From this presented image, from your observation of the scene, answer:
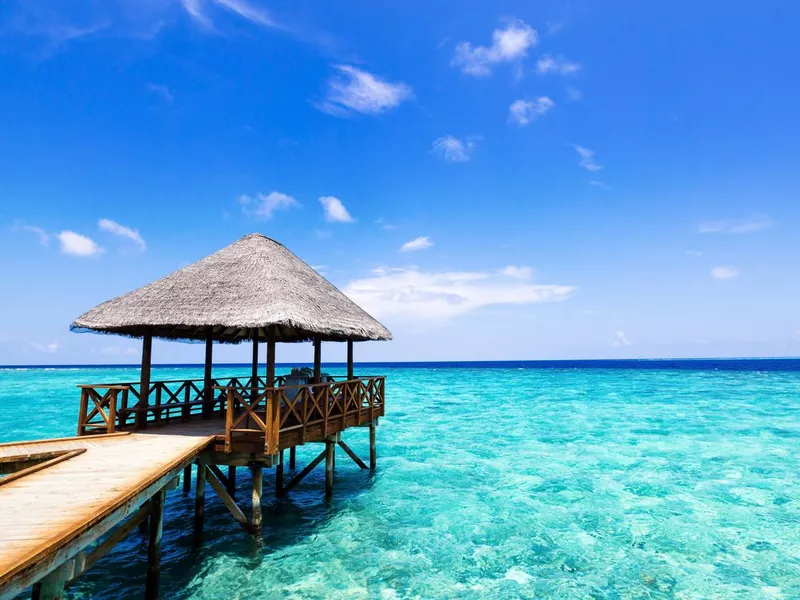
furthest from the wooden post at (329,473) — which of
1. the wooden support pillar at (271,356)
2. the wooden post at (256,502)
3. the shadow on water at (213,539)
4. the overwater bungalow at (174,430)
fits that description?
the wooden support pillar at (271,356)

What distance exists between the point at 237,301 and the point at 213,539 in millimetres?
4729

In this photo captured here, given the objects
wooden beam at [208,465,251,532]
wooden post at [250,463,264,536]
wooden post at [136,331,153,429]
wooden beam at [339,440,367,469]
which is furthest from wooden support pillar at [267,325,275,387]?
wooden beam at [339,440,367,469]

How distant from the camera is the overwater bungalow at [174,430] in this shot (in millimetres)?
4621

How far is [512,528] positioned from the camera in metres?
10.2

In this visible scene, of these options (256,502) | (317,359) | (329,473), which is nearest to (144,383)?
(256,502)

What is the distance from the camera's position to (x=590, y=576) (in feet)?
26.7

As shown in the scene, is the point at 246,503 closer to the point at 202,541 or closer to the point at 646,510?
the point at 202,541

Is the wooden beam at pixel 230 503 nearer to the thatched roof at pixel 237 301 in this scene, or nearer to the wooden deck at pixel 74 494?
the wooden deck at pixel 74 494

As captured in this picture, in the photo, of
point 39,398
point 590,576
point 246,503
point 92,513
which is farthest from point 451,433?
point 39,398

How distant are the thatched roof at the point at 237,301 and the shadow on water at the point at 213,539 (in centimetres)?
413

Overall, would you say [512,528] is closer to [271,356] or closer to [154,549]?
[271,356]

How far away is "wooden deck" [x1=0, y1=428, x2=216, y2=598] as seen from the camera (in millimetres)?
3934

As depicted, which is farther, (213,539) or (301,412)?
(301,412)

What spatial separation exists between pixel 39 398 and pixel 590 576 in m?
46.3
